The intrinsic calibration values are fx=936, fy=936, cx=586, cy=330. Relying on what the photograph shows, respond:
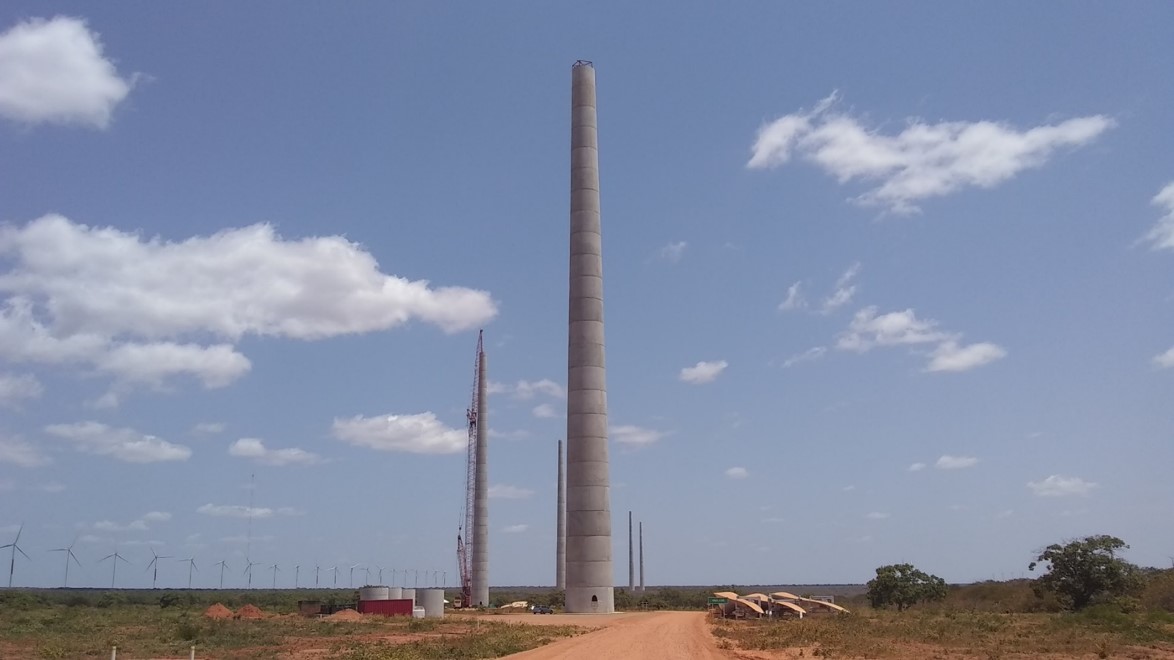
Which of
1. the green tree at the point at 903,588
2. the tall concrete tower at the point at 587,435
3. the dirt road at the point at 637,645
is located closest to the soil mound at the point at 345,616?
the tall concrete tower at the point at 587,435

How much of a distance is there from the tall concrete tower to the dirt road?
461 inches

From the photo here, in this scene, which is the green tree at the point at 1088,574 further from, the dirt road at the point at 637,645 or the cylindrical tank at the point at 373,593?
the cylindrical tank at the point at 373,593

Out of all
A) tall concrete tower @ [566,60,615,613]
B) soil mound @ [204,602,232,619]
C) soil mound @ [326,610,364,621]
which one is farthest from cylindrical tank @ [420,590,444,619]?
tall concrete tower @ [566,60,615,613]

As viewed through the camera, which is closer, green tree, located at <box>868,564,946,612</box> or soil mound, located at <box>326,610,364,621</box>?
soil mound, located at <box>326,610,364,621</box>

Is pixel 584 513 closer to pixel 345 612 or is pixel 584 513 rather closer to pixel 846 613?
pixel 846 613

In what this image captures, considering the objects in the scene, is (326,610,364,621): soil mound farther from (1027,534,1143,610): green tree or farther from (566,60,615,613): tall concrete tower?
(1027,534,1143,610): green tree

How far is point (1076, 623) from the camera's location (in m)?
47.9

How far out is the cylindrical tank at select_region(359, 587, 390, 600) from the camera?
83.1 metres

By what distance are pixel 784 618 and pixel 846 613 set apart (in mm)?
5032

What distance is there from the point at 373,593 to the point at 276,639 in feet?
124

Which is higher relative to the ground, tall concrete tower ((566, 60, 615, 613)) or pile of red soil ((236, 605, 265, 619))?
tall concrete tower ((566, 60, 615, 613))

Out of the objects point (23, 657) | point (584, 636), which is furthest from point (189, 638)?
point (584, 636)

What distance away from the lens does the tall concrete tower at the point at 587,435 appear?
6341 cm

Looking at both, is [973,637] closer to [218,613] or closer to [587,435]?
[587,435]
